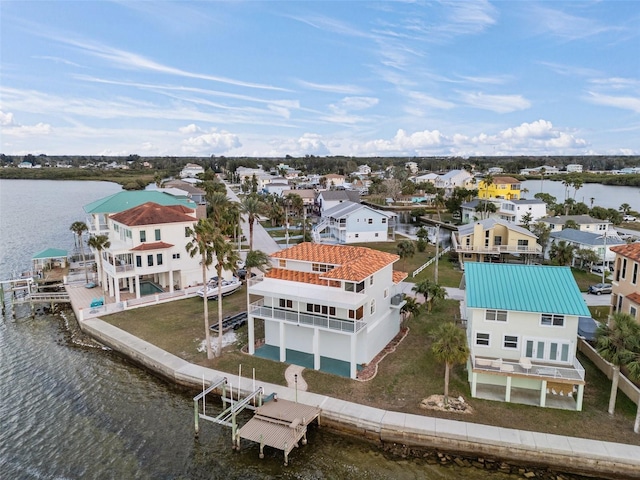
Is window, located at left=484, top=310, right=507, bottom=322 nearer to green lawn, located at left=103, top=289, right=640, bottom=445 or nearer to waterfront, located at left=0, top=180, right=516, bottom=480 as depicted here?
green lawn, located at left=103, top=289, right=640, bottom=445

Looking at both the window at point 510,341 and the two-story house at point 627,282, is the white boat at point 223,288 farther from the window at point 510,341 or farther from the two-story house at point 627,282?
the two-story house at point 627,282

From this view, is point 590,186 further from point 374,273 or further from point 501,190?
point 374,273

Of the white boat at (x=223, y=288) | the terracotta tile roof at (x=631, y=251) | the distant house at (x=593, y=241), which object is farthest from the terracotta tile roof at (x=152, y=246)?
the distant house at (x=593, y=241)

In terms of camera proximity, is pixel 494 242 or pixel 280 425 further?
pixel 494 242

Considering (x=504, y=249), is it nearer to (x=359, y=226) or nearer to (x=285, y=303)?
(x=359, y=226)

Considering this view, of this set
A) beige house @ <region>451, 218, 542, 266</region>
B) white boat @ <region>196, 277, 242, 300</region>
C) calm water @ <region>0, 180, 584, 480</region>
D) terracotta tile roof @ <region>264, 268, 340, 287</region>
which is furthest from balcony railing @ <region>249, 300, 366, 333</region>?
beige house @ <region>451, 218, 542, 266</region>

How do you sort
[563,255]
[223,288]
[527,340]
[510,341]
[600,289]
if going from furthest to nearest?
[563,255]
[223,288]
[600,289]
[510,341]
[527,340]

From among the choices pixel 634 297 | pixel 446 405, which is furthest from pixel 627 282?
pixel 446 405
